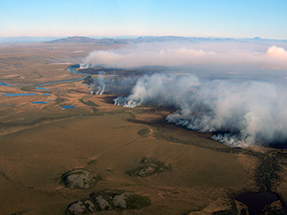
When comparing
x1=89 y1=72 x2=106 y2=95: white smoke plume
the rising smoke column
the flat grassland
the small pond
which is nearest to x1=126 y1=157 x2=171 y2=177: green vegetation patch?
the flat grassland

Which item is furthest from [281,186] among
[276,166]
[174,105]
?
[174,105]

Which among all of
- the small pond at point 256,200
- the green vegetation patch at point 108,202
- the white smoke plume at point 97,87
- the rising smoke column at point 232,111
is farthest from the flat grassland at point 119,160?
the white smoke plume at point 97,87

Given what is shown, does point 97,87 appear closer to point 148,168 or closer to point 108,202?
point 148,168

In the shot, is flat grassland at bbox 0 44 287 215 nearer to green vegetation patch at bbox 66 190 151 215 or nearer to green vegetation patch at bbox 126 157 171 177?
green vegetation patch at bbox 66 190 151 215

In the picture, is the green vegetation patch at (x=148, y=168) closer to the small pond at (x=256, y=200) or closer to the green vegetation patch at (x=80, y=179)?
the green vegetation patch at (x=80, y=179)

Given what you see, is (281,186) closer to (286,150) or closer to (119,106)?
(286,150)

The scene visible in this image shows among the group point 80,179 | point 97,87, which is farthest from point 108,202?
point 97,87

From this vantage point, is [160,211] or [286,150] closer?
[160,211]
